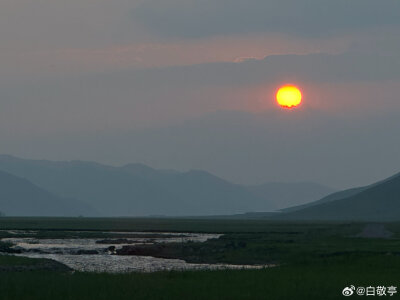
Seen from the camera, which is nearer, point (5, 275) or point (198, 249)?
point (5, 275)

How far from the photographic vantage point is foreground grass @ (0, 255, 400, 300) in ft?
141

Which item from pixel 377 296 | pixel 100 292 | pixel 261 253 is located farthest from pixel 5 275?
pixel 261 253

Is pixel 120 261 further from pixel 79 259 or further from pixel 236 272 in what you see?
pixel 236 272

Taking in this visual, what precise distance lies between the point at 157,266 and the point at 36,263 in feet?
Answer: 34.3

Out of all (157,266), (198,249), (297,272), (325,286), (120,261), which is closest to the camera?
(325,286)

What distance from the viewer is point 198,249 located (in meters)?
92.8

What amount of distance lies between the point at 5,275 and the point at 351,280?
21.2 meters

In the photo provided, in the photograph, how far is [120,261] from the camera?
76.6 meters

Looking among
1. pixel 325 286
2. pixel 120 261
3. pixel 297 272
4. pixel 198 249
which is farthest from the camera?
pixel 198 249

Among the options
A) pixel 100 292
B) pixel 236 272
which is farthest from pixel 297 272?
pixel 100 292

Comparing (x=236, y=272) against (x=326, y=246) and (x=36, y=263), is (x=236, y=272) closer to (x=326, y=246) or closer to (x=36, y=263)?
(x=36, y=263)

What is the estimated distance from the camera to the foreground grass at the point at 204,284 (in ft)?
141

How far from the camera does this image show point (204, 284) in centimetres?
4747

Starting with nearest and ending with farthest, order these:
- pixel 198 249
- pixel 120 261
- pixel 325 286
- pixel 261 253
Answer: pixel 325 286, pixel 120 261, pixel 261 253, pixel 198 249
